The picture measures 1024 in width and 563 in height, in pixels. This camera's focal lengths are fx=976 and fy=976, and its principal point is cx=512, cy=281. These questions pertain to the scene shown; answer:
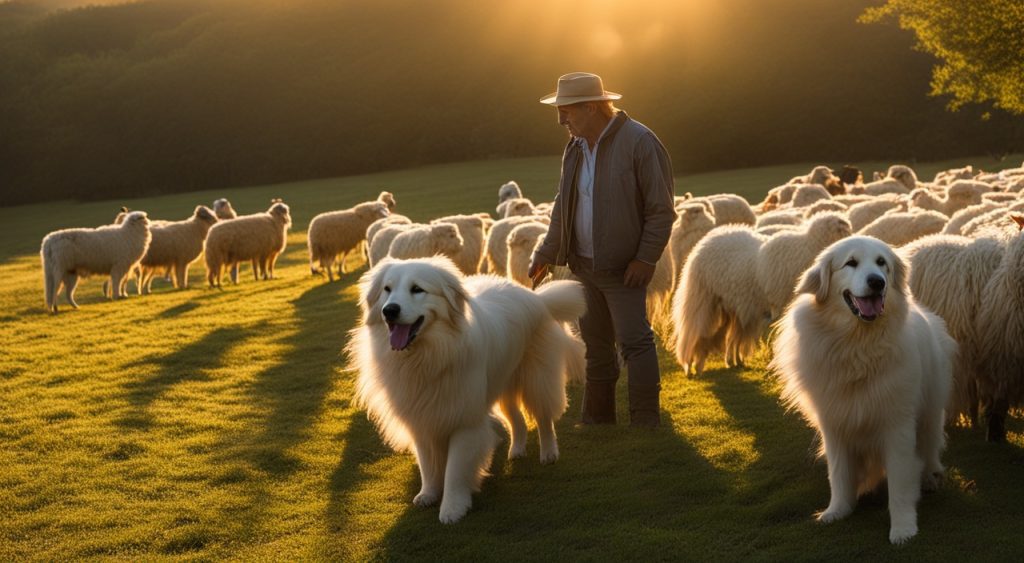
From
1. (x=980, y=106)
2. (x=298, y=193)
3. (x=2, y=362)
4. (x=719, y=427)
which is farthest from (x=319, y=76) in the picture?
(x=719, y=427)

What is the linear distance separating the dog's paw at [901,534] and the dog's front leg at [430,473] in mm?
2550

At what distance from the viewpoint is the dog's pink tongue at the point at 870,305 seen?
480cm

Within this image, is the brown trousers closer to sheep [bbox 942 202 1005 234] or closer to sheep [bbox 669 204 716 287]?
sheep [bbox 942 202 1005 234]

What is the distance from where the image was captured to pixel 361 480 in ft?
21.6

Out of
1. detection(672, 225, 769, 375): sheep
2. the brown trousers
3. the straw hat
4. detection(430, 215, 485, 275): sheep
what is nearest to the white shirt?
the brown trousers

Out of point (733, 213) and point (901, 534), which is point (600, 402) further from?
point (733, 213)

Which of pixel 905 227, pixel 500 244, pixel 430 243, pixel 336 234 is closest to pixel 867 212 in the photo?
pixel 905 227

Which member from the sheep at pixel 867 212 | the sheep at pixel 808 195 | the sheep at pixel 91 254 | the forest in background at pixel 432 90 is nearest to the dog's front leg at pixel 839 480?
the sheep at pixel 867 212

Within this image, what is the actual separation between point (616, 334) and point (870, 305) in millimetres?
2427

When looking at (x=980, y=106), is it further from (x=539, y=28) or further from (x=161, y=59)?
(x=161, y=59)

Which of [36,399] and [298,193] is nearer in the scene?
[36,399]

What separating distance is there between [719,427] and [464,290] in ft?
8.98

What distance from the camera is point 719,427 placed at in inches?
288

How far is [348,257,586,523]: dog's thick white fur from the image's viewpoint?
17.8 feet
